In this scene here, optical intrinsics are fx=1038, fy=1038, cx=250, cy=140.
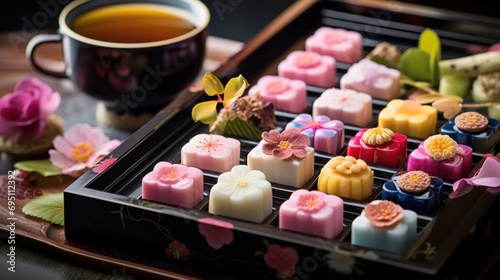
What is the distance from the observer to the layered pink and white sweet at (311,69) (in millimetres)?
1617

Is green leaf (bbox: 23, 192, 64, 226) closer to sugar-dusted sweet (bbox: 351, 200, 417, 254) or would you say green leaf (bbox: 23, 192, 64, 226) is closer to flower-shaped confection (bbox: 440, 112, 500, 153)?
sugar-dusted sweet (bbox: 351, 200, 417, 254)

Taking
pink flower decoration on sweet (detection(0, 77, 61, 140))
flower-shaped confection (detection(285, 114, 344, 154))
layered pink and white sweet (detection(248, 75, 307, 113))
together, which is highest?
flower-shaped confection (detection(285, 114, 344, 154))

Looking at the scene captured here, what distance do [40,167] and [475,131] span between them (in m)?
0.62

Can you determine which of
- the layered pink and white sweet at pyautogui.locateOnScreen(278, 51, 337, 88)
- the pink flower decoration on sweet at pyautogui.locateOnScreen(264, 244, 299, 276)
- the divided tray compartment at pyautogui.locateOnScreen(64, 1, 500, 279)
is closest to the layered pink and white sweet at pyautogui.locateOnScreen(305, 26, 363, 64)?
the layered pink and white sweet at pyautogui.locateOnScreen(278, 51, 337, 88)

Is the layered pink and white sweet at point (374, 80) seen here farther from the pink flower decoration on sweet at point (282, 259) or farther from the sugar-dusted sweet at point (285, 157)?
the pink flower decoration on sweet at point (282, 259)

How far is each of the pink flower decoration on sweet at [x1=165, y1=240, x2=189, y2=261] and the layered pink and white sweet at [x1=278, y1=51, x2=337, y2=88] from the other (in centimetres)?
49

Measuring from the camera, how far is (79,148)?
153 centimetres

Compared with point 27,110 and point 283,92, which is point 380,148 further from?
point 27,110

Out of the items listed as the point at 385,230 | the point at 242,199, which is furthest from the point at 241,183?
the point at 385,230

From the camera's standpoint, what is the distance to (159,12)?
174 cm

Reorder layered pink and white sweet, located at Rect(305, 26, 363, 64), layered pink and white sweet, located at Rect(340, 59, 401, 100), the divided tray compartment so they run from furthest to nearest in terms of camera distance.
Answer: layered pink and white sweet, located at Rect(305, 26, 363, 64) → layered pink and white sweet, located at Rect(340, 59, 401, 100) → the divided tray compartment

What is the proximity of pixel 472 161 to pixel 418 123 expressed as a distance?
0.33 feet

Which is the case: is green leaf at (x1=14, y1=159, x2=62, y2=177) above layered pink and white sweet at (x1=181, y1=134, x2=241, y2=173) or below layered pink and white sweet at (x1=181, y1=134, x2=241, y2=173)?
below

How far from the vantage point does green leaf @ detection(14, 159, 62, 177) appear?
1489 millimetres
